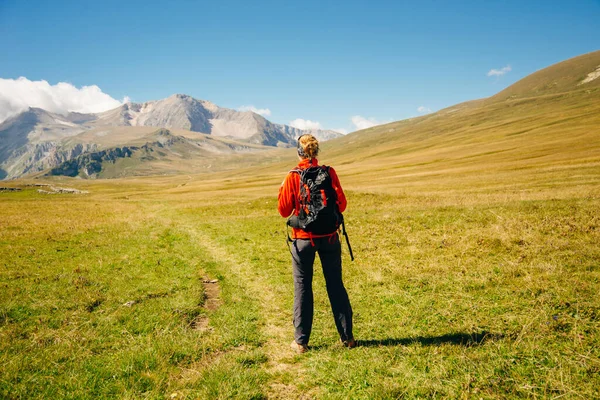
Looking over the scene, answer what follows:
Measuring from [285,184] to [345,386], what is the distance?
421 cm

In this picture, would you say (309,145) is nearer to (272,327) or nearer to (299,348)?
(299,348)

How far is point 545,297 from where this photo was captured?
335 inches

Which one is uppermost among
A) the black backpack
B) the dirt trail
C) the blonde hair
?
the blonde hair

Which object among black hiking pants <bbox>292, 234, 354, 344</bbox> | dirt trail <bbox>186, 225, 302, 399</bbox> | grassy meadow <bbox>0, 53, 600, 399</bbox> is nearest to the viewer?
grassy meadow <bbox>0, 53, 600, 399</bbox>

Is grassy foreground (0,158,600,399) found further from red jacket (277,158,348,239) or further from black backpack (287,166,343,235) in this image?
red jacket (277,158,348,239)

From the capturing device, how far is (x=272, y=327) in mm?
8508

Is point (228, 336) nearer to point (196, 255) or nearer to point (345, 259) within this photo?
point (345, 259)

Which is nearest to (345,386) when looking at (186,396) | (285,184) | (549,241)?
(186,396)

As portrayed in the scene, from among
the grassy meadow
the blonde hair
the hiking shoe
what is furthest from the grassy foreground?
the blonde hair

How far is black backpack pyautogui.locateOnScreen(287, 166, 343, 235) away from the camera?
6.74m

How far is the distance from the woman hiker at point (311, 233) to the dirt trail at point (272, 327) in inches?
19.2

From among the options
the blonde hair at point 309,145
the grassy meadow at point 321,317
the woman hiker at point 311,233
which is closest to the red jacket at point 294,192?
the woman hiker at point 311,233

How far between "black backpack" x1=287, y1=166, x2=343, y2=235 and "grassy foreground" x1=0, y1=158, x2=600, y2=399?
2848 mm

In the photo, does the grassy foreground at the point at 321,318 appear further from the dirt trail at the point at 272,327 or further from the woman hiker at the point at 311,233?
the woman hiker at the point at 311,233
